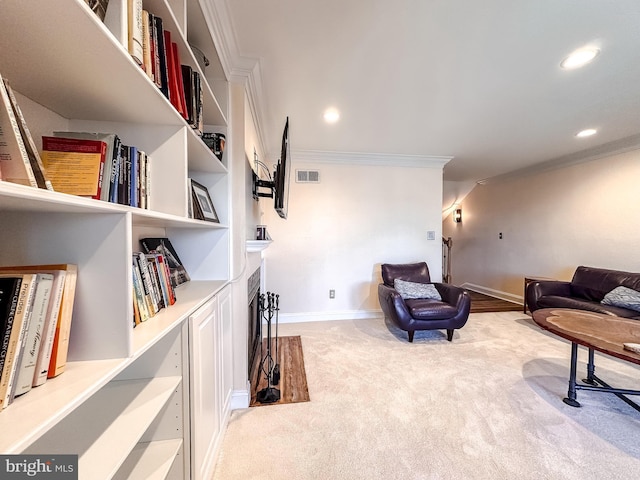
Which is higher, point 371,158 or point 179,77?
point 371,158

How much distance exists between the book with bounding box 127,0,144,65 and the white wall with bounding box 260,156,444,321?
2.68m

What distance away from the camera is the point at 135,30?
2.36 feet

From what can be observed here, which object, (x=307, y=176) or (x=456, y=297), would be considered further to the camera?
(x=307, y=176)

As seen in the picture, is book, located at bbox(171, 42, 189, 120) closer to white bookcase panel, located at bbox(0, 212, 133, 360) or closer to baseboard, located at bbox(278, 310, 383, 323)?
white bookcase panel, located at bbox(0, 212, 133, 360)

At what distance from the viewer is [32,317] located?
49 centimetres

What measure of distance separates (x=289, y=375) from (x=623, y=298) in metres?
3.69

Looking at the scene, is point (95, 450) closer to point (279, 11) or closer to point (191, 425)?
point (191, 425)

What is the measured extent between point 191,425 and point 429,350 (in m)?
2.36

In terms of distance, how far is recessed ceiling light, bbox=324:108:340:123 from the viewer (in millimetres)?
2342

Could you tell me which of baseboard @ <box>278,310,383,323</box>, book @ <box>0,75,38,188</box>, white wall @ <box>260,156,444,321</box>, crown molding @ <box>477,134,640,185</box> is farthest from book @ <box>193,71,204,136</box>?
crown molding @ <box>477,134,640,185</box>

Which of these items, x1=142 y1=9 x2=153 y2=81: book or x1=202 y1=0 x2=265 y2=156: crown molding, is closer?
A: x1=142 y1=9 x2=153 y2=81: book

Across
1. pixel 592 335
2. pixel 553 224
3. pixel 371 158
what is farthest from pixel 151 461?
pixel 553 224

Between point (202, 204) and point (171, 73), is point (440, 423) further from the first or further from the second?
point (171, 73)

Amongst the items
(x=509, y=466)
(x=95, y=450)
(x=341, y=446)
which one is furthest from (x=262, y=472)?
(x=509, y=466)
